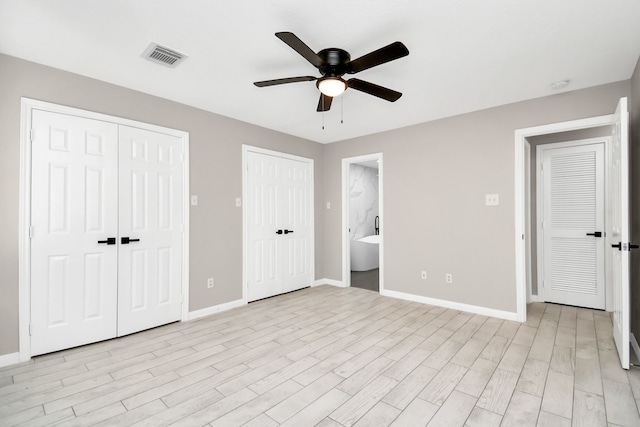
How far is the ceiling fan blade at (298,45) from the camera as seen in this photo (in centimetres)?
172

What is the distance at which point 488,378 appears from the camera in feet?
7.20

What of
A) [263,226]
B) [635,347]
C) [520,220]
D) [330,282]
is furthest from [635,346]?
[263,226]

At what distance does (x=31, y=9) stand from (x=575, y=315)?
5680 mm

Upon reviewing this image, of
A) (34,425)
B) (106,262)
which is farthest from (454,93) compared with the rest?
(34,425)

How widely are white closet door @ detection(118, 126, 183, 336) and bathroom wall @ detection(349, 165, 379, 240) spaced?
4159 mm

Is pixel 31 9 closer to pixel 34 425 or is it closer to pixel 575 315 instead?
pixel 34 425

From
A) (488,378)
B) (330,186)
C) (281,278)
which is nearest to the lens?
(488,378)

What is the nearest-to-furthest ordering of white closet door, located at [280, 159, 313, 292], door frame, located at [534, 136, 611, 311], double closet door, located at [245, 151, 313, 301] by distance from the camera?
1. door frame, located at [534, 136, 611, 311]
2. double closet door, located at [245, 151, 313, 301]
3. white closet door, located at [280, 159, 313, 292]

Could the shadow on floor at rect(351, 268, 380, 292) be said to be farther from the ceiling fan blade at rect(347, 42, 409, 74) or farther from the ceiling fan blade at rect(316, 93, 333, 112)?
the ceiling fan blade at rect(347, 42, 409, 74)

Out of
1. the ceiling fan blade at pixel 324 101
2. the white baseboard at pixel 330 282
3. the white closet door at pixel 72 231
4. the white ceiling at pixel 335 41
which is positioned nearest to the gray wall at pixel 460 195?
the white ceiling at pixel 335 41

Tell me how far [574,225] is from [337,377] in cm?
373

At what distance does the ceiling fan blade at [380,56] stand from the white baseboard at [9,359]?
11.3ft

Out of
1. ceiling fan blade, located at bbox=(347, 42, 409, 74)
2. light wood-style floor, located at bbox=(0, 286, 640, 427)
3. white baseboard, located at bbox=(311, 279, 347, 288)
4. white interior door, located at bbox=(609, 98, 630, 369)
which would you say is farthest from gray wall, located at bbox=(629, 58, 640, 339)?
white baseboard, located at bbox=(311, 279, 347, 288)

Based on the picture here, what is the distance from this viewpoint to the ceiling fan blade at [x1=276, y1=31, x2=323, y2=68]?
1717mm
